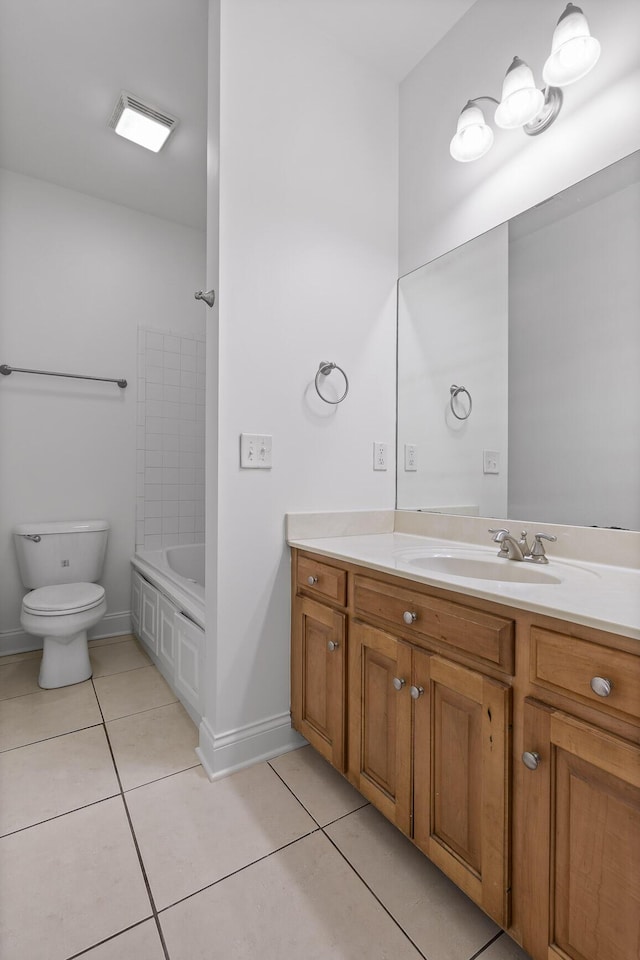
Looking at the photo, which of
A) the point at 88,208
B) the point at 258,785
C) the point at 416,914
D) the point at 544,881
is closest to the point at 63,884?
the point at 258,785

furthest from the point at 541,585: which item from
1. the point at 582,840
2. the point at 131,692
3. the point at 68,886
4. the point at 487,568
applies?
the point at 131,692

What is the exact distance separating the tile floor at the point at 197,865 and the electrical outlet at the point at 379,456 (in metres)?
1.12

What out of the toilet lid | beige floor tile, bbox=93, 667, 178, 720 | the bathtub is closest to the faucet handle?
the bathtub

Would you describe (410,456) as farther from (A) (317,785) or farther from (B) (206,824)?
(B) (206,824)

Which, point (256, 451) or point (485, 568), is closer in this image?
point (485, 568)

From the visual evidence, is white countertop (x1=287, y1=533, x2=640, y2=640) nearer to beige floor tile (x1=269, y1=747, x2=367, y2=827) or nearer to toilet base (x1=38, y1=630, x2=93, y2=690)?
beige floor tile (x1=269, y1=747, x2=367, y2=827)

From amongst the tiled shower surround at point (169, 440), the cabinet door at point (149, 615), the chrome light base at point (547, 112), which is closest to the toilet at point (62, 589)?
the cabinet door at point (149, 615)

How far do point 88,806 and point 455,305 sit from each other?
210cm

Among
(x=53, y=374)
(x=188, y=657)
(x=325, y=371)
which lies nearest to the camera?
(x=325, y=371)

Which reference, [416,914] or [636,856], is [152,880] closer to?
[416,914]

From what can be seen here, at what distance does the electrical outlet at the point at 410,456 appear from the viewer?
1.90 meters

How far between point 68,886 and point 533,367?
1906mm

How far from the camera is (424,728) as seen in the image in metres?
1.07

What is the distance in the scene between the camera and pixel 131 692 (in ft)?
6.73
